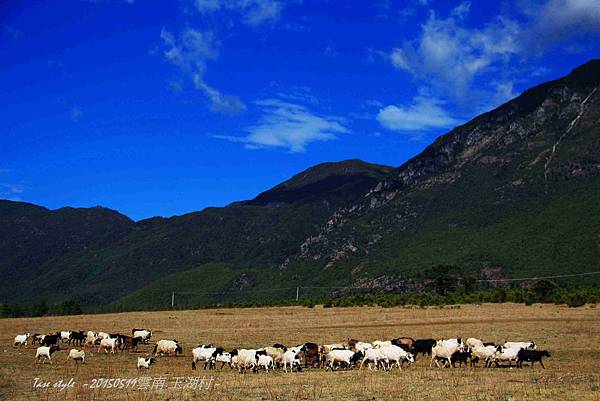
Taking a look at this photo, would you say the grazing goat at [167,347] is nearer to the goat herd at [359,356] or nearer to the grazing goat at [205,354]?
the goat herd at [359,356]

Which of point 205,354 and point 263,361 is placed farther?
point 205,354

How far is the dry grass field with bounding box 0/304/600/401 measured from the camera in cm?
1936

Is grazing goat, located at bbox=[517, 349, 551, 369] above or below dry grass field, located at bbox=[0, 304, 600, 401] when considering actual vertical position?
above

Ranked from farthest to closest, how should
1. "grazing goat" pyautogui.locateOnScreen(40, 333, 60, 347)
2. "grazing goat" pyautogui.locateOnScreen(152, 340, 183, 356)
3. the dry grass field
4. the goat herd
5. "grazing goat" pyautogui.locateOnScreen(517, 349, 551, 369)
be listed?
"grazing goat" pyautogui.locateOnScreen(40, 333, 60, 347) → "grazing goat" pyautogui.locateOnScreen(152, 340, 183, 356) → the goat herd → "grazing goat" pyautogui.locateOnScreen(517, 349, 551, 369) → the dry grass field

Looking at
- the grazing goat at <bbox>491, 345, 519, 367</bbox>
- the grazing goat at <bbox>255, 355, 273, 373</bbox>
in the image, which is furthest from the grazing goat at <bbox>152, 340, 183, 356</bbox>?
the grazing goat at <bbox>491, 345, 519, 367</bbox>

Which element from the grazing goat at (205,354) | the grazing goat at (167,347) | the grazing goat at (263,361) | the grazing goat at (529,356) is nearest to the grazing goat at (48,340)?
the grazing goat at (167,347)

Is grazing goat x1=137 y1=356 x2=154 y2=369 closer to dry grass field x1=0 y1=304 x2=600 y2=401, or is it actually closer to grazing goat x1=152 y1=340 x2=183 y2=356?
dry grass field x1=0 y1=304 x2=600 y2=401

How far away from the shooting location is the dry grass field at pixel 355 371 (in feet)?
63.5

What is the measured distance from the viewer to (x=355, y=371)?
2619cm

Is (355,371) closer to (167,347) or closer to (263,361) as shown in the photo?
(263,361)

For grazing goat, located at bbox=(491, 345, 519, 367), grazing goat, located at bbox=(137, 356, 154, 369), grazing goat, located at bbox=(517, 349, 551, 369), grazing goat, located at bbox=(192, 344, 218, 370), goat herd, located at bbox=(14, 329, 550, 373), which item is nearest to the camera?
grazing goat, located at bbox=(517, 349, 551, 369)

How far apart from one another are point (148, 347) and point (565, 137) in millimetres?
158011

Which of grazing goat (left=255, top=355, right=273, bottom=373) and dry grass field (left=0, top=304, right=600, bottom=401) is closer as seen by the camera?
dry grass field (left=0, top=304, right=600, bottom=401)

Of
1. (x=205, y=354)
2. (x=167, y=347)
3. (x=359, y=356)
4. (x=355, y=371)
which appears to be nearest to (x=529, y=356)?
(x=359, y=356)
